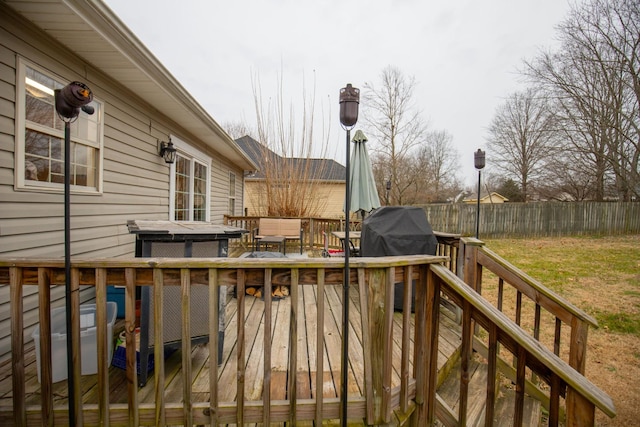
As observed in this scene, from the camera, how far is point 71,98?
138cm

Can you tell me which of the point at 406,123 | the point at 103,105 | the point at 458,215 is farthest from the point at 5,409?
the point at 406,123

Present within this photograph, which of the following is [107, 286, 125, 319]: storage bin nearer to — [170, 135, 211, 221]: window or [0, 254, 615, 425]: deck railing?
[0, 254, 615, 425]: deck railing

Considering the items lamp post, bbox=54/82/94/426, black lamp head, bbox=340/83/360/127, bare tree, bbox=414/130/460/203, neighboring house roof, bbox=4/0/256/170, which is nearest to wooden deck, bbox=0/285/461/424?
lamp post, bbox=54/82/94/426

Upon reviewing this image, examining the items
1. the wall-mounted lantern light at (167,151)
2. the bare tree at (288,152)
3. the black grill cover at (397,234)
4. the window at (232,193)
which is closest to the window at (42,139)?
the wall-mounted lantern light at (167,151)

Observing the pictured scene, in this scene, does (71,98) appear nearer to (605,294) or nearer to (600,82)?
(605,294)

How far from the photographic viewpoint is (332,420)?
1.65m

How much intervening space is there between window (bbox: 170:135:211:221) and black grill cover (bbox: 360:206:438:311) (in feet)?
12.4

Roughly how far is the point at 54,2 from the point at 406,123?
16.8 metres

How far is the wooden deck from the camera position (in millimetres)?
1796

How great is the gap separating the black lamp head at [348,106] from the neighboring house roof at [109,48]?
216cm

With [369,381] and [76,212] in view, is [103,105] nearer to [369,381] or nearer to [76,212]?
[76,212]

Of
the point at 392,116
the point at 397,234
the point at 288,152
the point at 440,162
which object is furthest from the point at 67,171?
the point at 440,162

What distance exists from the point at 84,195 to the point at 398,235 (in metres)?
3.57

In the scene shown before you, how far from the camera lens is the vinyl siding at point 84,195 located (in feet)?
7.33
